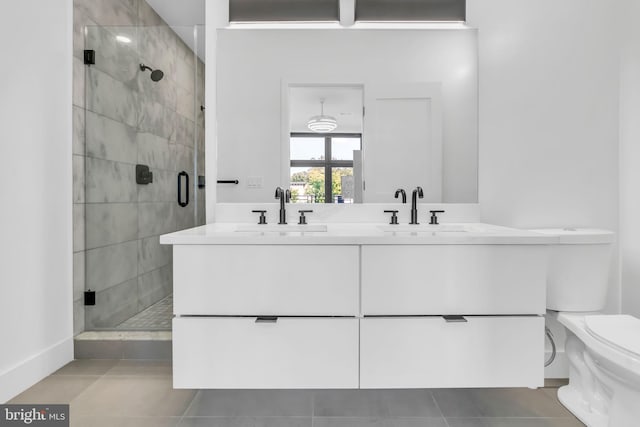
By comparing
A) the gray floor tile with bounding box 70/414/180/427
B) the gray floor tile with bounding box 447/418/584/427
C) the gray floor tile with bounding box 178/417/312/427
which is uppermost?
the gray floor tile with bounding box 70/414/180/427

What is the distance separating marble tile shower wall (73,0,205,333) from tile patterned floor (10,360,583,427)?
52 cm

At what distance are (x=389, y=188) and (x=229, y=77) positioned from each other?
1.03m

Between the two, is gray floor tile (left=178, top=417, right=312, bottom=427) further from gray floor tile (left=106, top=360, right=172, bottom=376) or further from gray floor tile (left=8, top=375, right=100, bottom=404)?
gray floor tile (left=8, top=375, right=100, bottom=404)

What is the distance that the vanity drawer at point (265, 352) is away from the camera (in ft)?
4.40

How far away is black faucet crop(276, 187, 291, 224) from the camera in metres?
1.82

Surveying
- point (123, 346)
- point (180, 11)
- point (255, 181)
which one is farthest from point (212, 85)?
point (123, 346)

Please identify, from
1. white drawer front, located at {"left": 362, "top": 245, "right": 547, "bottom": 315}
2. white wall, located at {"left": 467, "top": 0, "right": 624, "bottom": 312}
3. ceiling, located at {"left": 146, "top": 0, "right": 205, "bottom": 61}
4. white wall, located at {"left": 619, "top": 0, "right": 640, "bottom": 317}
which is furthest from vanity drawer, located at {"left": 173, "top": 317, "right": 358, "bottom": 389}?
ceiling, located at {"left": 146, "top": 0, "right": 205, "bottom": 61}

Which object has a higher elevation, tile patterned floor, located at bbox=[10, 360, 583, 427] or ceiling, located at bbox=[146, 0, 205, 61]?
ceiling, located at bbox=[146, 0, 205, 61]

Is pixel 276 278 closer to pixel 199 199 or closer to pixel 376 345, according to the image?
pixel 376 345

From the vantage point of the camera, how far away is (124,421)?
152 centimetres

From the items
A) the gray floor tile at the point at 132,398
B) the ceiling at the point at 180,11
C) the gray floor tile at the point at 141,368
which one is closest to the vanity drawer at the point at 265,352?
the gray floor tile at the point at 132,398

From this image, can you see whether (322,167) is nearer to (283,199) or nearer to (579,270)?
(283,199)

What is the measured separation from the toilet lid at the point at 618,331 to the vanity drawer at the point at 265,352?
847 mm

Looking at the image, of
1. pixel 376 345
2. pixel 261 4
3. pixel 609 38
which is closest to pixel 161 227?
pixel 261 4
